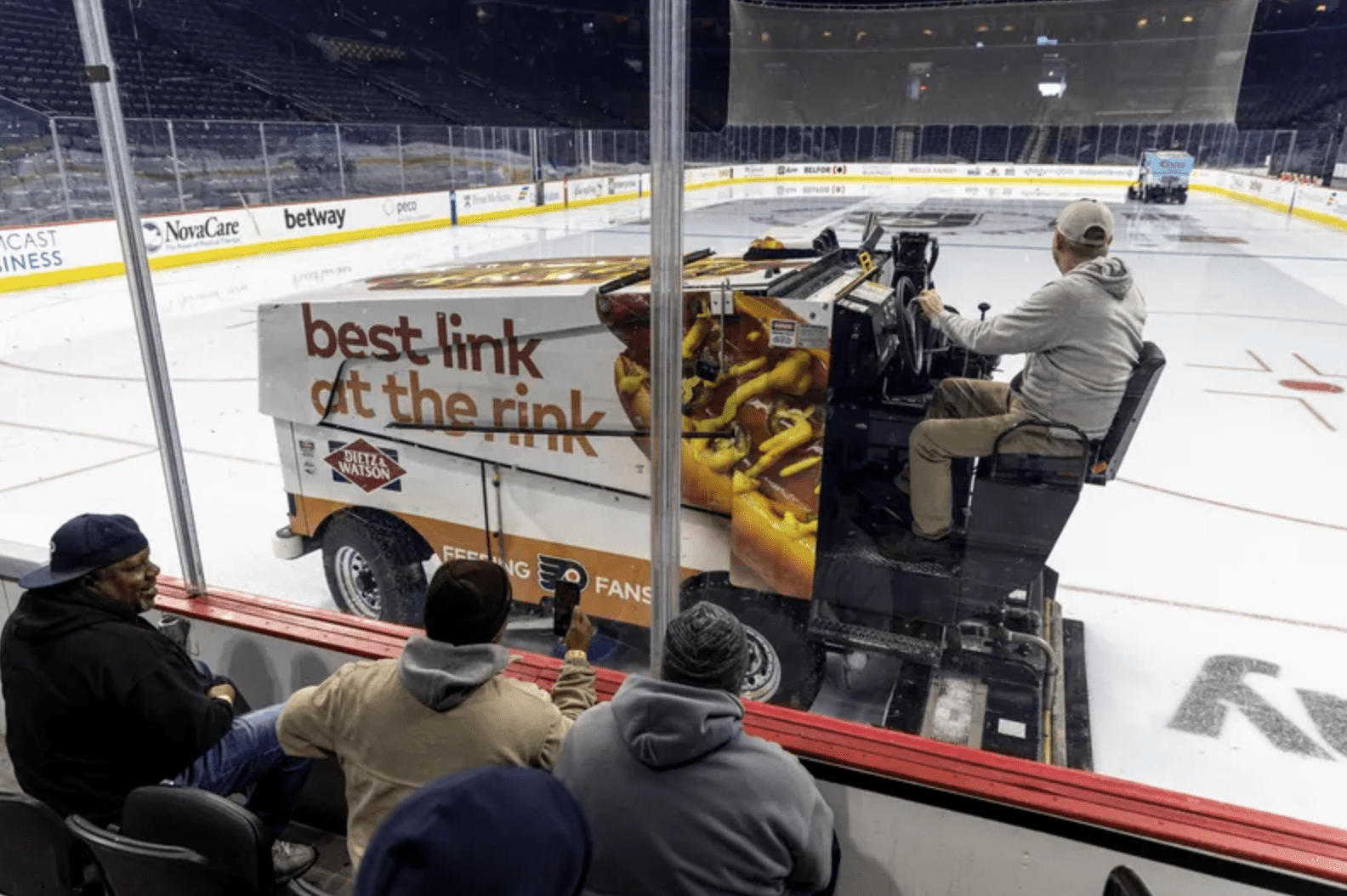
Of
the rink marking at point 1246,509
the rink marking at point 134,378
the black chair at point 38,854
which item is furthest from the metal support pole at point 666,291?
the rink marking at point 134,378

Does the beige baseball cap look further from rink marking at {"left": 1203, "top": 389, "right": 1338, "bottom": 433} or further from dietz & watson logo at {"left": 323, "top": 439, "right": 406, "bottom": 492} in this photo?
rink marking at {"left": 1203, "top": 389, "right": 1338, "bottom": 433}

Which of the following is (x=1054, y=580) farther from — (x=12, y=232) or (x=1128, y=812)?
(x=12, y=232)

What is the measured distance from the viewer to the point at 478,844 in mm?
766

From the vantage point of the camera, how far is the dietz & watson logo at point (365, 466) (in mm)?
3100

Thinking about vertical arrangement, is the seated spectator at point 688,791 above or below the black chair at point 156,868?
above

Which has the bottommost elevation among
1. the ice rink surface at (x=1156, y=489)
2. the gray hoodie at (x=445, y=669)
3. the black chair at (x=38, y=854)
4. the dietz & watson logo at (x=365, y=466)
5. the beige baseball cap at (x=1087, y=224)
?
the ice rink surface at (x=1156, y=489)

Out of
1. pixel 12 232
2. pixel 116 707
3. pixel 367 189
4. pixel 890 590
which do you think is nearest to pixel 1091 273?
pixel 890 590

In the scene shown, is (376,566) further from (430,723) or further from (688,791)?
(688,791)

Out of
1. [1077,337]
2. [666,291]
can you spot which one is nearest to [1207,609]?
[1077,337]

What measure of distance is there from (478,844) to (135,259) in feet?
6.89

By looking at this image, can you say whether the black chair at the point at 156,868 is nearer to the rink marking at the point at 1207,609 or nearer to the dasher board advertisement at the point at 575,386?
the dasher board advertisement at the point at 575,386

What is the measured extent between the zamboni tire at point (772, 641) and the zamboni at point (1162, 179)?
697 centimetres

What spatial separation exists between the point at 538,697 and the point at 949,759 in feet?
2.89

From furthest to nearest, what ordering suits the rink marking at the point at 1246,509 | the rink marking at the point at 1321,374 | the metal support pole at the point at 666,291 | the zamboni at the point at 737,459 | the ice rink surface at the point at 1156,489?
the rink marking at the point at 1321,374
the rink marking at the point at 1246,509
the ice rink surface at the point at 1156,489
the zamboni at the point at 737,459
the metal support pole at the point at 666,291
